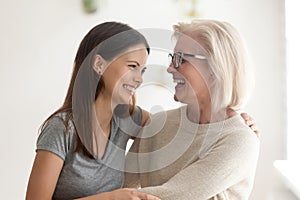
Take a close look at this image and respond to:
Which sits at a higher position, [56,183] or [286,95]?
[56,183]

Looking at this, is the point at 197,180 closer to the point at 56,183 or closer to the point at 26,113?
the point at 56,183

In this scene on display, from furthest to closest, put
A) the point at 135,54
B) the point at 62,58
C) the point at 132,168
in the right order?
the point at 62,58
the point at 132,168
the point at 135,54

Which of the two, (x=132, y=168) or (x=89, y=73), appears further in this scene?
(x=132, y=168)

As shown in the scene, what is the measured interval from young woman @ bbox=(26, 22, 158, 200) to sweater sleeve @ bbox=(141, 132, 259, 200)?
21cm

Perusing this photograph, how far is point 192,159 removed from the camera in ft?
5.51

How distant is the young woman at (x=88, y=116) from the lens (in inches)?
62.7

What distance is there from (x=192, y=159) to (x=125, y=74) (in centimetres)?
34

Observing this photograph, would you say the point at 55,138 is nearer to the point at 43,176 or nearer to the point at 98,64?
the point at 43,176

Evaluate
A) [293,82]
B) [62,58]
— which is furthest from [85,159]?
[293,82]

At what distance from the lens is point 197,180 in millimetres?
1559

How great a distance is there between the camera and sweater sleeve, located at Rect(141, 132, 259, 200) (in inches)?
61.3

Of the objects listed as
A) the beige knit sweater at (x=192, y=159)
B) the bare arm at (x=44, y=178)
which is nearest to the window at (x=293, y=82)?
the beige knit sweater at (x=192, y=159)

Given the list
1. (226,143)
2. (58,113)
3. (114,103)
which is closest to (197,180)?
(226,143)

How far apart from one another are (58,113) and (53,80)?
1343mm
